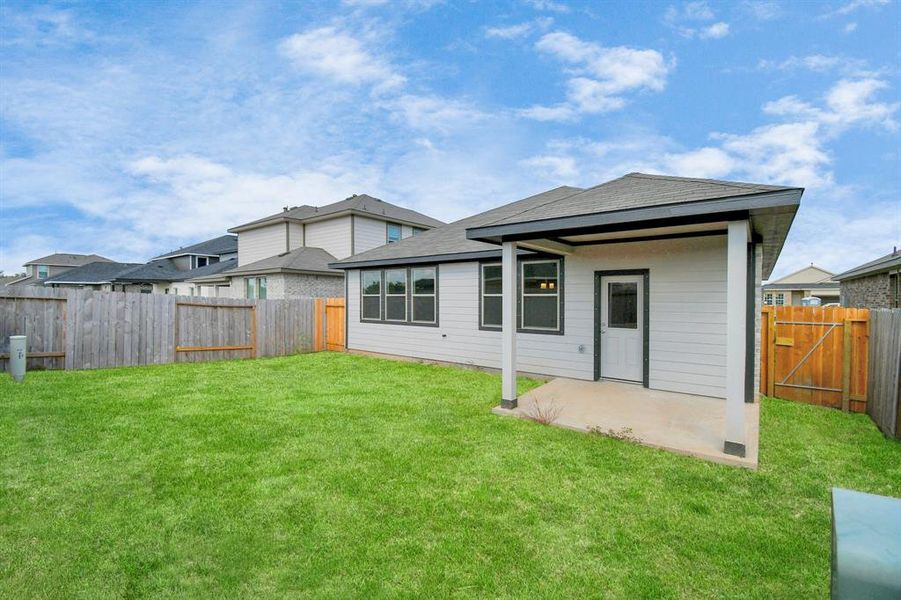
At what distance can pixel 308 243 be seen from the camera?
72.1 ft

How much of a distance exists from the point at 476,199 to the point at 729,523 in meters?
17.9

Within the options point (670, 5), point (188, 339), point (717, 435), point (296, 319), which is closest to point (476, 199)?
point (296, 319)

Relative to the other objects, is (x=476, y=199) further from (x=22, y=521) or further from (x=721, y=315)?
(x=22, y=521)

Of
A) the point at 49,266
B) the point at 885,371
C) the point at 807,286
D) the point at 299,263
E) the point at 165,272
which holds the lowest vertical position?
the point at 885,371

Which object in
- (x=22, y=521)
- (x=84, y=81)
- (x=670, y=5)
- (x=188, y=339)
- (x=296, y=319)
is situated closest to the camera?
(x=22, y=521)

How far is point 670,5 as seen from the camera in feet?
28.5

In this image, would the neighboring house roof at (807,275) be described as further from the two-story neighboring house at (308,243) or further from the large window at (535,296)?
the large window at (535,296)

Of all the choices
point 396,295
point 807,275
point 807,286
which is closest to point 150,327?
point 396,295

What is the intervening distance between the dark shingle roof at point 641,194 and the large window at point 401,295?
479cm

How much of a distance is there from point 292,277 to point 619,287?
14.2m

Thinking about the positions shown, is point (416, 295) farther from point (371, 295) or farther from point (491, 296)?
point (491, 296)

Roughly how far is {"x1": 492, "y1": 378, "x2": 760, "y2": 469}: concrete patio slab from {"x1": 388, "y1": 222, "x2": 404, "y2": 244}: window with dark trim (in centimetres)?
1542

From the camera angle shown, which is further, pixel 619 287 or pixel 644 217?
pixel 619 287

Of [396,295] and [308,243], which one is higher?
[308,243]
